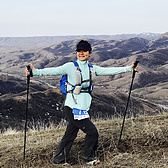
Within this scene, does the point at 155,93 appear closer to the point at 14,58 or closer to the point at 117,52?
the point at 117,52

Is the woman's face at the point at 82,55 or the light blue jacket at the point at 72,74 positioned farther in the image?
the woman's face at the point at 82,55

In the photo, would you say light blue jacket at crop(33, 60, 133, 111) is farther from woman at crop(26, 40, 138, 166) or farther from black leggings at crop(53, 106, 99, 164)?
black leggings at crop(53, 106, 99, 164)

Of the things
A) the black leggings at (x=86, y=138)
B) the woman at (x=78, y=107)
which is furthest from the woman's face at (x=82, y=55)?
the black leggings at (x=86, y=138)

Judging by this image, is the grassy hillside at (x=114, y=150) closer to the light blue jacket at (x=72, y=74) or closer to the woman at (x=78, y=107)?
the woman at (x=78, y=107)

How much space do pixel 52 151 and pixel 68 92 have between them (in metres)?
1.47

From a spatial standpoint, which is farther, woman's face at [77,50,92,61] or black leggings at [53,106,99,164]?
woman's face at [77,50,92,61]

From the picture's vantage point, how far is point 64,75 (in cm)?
427

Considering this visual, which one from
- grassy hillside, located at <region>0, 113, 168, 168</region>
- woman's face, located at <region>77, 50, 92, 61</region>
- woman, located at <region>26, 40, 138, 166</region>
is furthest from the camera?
woman's face, located at <region>77, 50, 92, 61</region>

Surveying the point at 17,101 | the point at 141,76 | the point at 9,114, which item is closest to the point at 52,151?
the point at 9,114

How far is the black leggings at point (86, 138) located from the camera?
4.07 metres

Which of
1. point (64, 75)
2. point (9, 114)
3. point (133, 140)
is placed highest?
point (64, 75)

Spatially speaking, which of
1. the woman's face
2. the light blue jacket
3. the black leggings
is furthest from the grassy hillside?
the woman's face

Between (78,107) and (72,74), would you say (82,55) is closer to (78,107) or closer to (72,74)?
(72,74)

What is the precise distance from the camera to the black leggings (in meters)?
4.07
